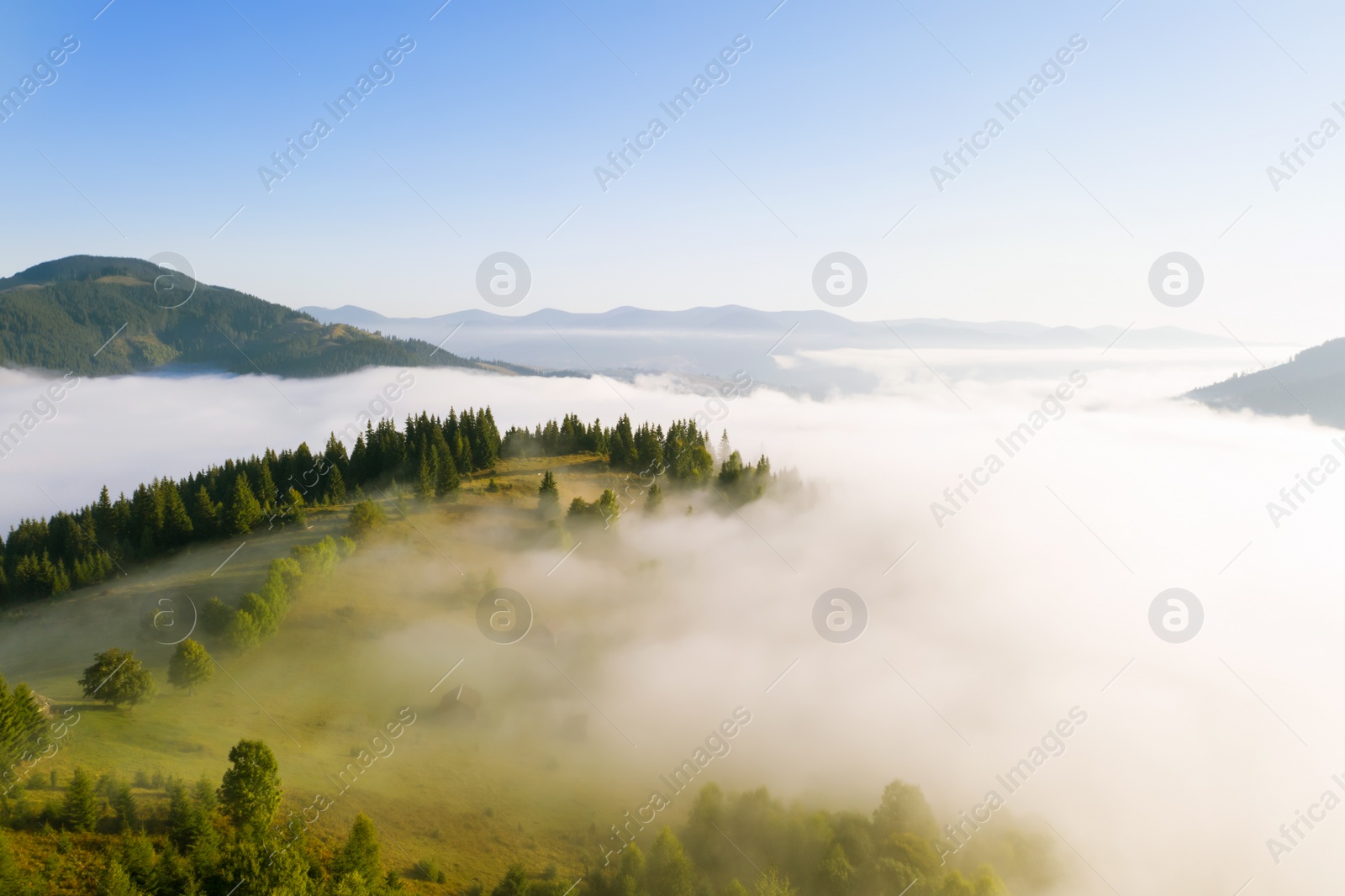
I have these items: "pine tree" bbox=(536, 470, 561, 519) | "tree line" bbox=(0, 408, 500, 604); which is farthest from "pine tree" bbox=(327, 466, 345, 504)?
"pine tree" bbox=(536, 470, 561, 519)

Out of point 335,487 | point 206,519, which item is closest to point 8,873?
point 206,519

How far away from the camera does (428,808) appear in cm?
4719

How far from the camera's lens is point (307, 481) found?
104 m

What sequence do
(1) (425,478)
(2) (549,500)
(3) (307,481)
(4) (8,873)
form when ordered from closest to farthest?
(4) (8,873)
(1) (425,478)
(2) (549,500)
(3) (307,481)

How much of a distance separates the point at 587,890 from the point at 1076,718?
63.1 meters

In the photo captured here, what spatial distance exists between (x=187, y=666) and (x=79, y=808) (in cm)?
2243

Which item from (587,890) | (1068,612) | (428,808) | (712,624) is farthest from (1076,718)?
(1068,612)

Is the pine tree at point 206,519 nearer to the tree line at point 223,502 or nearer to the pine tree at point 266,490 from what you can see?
the tree line at point 223,502

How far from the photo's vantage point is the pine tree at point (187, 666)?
174 ft

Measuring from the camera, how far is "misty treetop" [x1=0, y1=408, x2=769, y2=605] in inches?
3494

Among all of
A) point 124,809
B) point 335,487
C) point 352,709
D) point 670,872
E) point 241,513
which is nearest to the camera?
point 124,809

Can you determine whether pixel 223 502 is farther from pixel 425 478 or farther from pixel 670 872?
pixel 670 872

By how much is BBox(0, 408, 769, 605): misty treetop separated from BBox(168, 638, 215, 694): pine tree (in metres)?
41.8

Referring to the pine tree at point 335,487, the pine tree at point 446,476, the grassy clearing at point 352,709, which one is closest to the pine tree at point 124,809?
the grassy clearing at point 352,709
